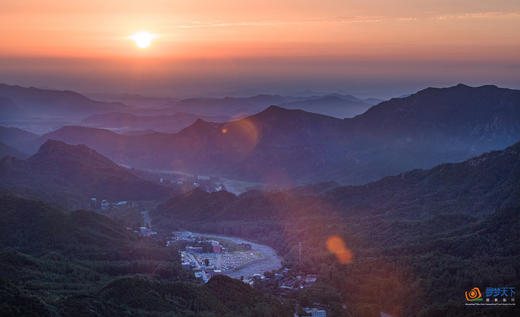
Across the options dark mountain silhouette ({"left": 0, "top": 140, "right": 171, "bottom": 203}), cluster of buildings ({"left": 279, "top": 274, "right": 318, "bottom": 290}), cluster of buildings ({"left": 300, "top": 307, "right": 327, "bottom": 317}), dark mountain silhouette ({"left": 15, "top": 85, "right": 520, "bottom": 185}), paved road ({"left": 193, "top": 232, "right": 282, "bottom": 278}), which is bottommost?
cluster of buildings ({"left": 300, "top": 307, "right": 327, "bottom": 317})

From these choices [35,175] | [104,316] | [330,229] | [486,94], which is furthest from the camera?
[486,94]

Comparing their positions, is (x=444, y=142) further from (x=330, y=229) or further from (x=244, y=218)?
(x=330, y=229)

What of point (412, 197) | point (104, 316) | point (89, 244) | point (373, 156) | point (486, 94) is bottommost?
point (104, 316)

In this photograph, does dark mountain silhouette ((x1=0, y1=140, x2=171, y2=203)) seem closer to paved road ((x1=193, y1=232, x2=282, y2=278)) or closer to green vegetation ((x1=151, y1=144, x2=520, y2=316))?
green vegetation ((x1=151, y1=144, x2=520, y2=316))

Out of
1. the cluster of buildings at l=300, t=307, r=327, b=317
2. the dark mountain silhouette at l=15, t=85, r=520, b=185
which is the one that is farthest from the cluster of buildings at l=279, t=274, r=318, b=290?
the dark mountain silhouette at l=15, t=85, r=520, b=185

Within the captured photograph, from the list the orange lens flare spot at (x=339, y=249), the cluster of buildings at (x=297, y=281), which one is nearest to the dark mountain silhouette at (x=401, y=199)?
the orange lens flare spot at (x=339, y=249)

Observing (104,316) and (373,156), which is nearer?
(104,316)

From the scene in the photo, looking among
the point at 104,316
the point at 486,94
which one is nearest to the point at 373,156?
the point at 486,94
